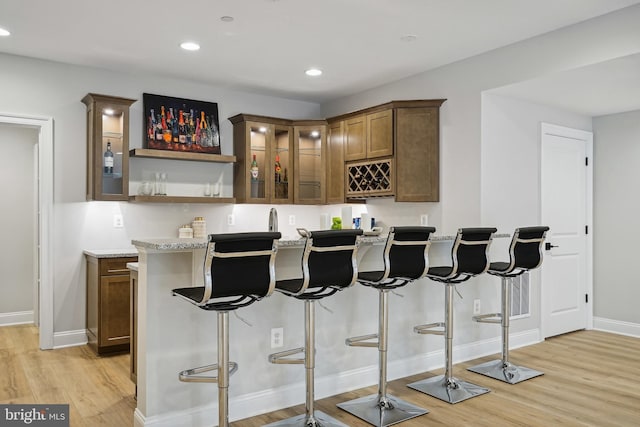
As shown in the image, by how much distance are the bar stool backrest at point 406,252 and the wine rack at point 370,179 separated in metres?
1.81

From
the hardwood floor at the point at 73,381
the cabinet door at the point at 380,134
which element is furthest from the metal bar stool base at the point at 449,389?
the cabinet door at the point at 380,134

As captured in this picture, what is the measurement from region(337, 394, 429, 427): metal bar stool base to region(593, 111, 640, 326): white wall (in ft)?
10.7

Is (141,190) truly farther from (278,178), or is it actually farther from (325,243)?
(325,243)

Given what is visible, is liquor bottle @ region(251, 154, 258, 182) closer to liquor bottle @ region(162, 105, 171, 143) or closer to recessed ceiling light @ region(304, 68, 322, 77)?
liquor bottle @ region(162, 105, 171, 143)

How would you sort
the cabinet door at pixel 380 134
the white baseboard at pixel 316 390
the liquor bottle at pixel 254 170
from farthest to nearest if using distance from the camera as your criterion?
the liquor bottle at pixel 254 170
the cabinet door at pixel 380 134
the white baseboard at pixel 316 390

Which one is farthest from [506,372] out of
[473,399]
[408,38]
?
[408,38]

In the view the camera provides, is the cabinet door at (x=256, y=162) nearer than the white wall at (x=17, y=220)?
Yes

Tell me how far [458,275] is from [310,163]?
9.17ft

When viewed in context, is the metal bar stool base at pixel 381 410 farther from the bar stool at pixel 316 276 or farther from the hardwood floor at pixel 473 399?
the bar stool at pixel 316 276

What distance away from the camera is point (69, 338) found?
4.70 meters

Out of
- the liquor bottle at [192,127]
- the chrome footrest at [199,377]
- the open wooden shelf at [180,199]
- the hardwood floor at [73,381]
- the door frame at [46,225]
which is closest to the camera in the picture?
the chrome footrest at [199,377]

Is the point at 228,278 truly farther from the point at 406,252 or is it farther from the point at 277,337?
the point at 406,252

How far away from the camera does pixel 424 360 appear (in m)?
3.95

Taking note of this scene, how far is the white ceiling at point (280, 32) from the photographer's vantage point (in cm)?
343
